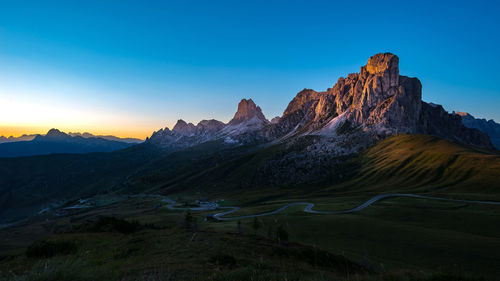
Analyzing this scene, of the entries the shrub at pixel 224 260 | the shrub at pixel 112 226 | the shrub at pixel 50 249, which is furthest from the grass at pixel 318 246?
the shrub at pixel 50 249

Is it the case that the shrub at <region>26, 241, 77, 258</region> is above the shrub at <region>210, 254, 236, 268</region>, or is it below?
below

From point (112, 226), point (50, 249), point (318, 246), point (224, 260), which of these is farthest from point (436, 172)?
point (50, 249)

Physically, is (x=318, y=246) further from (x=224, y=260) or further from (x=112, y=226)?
(x=112, y=226)

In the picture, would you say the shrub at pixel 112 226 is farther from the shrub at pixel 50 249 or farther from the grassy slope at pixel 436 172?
the grassy slope at pixel 436 172

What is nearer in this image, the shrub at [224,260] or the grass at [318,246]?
the grass at [318,246]

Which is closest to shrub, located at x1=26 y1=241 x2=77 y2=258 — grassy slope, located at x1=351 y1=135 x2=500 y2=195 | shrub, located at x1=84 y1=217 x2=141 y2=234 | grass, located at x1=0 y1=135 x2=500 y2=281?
grass, located at x1=0 y1=135 x2=500 y2=281

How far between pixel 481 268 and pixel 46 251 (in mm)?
57663

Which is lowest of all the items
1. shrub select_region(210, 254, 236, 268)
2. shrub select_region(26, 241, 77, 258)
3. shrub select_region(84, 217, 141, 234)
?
shrub select_region(84, 217, 141, 234)

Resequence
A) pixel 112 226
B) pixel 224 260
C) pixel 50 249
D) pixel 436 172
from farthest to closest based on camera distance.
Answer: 1. pixel 436 172
2. pixel 112 226
3. pixel 50 249
4. pixel 224 260

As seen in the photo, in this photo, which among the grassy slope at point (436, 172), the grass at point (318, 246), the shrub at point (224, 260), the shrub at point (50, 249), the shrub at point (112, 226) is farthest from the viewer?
the grassy slope at point (436, 172)

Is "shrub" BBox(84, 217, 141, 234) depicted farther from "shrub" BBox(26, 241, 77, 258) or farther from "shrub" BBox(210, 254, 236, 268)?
"shrub" BBox(210, 254, 236, 268)

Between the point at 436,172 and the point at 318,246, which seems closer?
the point at 318,246

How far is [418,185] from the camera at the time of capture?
147000 millimetres

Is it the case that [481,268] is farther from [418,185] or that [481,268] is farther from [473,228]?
[418,185]
